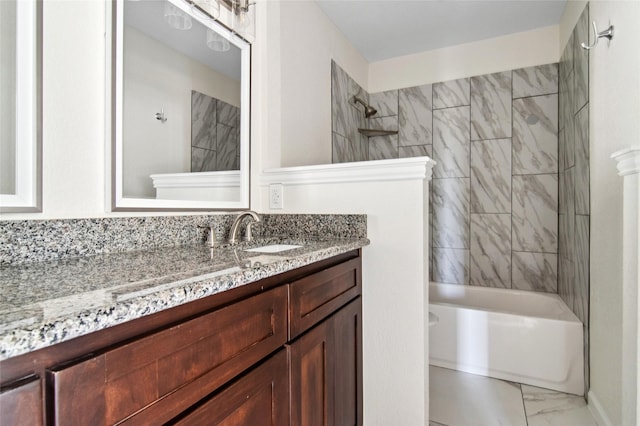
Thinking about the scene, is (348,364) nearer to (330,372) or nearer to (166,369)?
(330,372)

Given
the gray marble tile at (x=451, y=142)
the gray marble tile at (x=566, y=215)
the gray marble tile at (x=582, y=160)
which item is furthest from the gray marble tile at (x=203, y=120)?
the gray marble tile at (x=566, y=215)

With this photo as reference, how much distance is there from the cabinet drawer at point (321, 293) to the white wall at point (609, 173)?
1.08 meters

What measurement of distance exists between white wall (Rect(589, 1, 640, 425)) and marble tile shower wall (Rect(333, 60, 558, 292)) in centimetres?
89

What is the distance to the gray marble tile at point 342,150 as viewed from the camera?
2484 mm

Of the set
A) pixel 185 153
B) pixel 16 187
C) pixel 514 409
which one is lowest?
pixel 514 409

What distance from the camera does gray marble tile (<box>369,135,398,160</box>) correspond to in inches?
122

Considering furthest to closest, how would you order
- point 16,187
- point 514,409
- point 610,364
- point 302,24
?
point 302,24 → point 514,409 → point 610,364 → point 16,187

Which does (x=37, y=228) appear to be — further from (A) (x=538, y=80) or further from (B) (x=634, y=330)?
(A) (x=538, y=80)

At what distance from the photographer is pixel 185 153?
1326 millimetres

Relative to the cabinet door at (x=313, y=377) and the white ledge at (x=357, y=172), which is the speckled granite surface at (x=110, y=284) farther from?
the white ledge at (x=357, y=172)

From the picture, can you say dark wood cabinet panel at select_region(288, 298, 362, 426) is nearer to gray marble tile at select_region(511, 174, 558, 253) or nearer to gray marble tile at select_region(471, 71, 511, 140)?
gray marble tile at select_region(511, 174, 558, 253)

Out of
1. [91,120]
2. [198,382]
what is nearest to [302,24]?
[91,120]

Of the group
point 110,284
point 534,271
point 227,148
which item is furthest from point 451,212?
point 110,284

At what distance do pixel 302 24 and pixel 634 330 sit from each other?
7.17 feet
